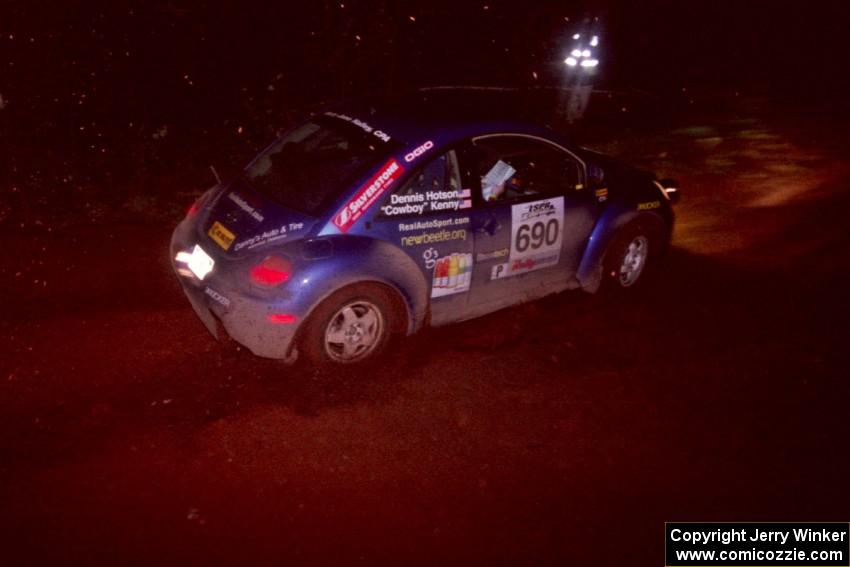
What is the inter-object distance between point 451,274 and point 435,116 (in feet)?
3.65

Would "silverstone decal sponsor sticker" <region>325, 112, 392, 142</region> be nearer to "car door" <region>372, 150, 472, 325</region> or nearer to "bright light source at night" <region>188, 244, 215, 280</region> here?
"car door" <region>372, 150, 472, 325</region>

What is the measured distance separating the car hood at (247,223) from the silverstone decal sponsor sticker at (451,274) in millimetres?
956

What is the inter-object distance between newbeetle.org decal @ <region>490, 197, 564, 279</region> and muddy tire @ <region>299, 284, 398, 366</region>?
0.89 meters

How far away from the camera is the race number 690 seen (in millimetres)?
4879

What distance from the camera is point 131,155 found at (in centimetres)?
811

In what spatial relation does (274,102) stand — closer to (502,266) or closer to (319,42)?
(319,42)

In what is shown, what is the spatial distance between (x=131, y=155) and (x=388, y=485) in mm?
6140

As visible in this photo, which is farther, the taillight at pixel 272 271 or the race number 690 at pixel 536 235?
the race number 690 at pixel 536 235

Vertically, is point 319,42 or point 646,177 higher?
point 319,42

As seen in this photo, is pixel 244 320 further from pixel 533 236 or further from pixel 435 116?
pixel 533 236

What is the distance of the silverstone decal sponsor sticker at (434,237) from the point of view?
4.38 meters

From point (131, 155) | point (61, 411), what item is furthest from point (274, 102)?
point (61, 411)

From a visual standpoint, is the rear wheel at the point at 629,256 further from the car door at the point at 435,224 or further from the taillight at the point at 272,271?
the taillight at the point at 272,271

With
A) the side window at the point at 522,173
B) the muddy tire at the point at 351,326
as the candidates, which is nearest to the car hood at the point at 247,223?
the muddy tire at the point at 351,326
